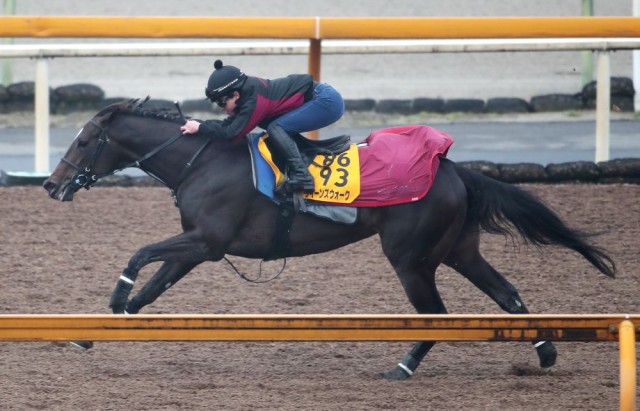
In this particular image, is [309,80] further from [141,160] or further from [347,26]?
[347,26]

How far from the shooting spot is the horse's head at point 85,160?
685cm

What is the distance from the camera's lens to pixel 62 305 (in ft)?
Answer: 25.2

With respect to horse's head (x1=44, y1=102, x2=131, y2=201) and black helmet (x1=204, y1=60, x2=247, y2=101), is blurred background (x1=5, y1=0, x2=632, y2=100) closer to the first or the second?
black helmet (x1=204, y1=60, x2=247, y2=101)

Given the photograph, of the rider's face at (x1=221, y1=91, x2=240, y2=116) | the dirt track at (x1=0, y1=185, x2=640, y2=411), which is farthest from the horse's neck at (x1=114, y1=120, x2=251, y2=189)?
the dirt track at (x1=0, y1=185, x2=640, y2=411)

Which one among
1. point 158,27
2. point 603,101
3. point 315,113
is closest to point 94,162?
point 315,113

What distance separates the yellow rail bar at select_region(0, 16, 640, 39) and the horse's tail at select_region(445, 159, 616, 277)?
3310 millimetres

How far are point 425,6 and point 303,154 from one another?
15870mm

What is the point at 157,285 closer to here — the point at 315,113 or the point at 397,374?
the point at 315,113

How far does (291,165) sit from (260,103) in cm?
40

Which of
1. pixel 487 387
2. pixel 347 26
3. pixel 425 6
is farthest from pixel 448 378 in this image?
pixel 425 6

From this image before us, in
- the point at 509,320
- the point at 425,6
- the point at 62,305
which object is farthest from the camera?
the point at 425,6

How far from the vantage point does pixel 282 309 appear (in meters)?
7.75

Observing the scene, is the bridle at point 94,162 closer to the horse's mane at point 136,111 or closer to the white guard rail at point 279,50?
the horse's mane at point 136,111

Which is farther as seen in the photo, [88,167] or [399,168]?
[88,167]
